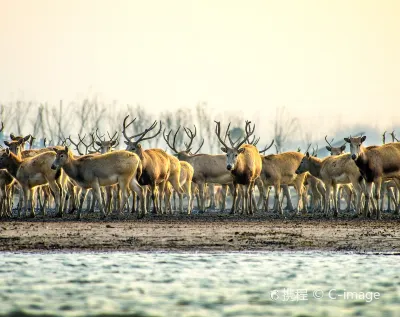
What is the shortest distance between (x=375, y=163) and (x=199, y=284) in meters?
16.8

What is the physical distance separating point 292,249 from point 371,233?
167 inches

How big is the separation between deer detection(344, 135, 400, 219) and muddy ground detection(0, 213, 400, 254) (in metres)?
2.02

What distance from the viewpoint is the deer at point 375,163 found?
2794 cm

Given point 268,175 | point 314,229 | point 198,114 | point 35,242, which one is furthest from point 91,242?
point 198,114

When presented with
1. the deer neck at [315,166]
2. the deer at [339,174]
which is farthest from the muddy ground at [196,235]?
the deer neck at [315,166]

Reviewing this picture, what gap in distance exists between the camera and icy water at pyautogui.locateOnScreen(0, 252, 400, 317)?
10.3 m

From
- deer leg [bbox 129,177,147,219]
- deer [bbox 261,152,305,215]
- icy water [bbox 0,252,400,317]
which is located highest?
deer [bbox 261,152,305,215]

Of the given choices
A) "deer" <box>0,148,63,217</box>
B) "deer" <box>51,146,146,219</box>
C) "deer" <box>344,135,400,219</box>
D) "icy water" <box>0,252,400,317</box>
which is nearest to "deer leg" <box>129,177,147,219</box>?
"deer" <box>51,146,146,219</box>

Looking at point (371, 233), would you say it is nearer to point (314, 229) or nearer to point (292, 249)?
point (314, 229)

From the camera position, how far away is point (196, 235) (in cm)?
2061

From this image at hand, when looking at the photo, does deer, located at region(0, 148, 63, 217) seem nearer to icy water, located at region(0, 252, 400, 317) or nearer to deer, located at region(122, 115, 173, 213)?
deer, located at region(122, 115, 173, 213)

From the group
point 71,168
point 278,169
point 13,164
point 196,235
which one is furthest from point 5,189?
point 196,235

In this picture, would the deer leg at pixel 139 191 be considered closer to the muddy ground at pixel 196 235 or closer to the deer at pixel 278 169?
the muddy ground at pixel 196 235

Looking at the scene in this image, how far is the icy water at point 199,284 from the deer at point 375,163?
11682mm
